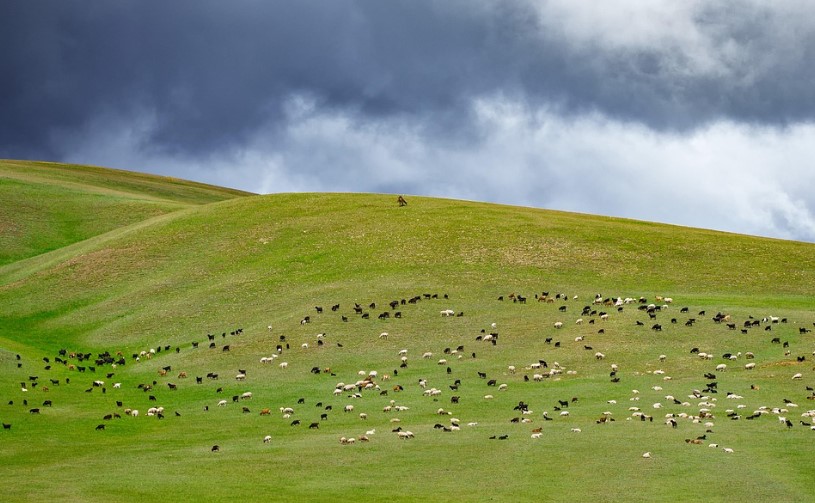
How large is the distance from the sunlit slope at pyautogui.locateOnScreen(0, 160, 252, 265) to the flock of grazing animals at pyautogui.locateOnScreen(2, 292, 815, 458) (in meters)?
48.9

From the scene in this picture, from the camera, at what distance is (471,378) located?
52.0 metres

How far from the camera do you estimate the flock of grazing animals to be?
1647 inches

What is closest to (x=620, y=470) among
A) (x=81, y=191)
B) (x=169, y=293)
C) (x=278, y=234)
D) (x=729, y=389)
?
(x=729, y=389)

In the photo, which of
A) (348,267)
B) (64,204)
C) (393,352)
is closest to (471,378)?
(393,352)

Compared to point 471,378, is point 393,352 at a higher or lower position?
higher

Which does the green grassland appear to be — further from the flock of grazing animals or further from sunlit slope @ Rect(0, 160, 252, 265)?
sunlit slope @ Rect(0, 160, 252, 265)

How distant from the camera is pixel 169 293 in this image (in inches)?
3174

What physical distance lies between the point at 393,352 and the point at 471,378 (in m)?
7.85

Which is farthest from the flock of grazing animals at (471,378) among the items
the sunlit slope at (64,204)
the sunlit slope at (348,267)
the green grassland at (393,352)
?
the sunlit slope at (64,204)

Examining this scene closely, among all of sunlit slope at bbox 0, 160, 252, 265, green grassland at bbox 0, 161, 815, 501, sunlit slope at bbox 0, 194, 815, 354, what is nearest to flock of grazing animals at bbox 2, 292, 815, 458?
green grassland at bbox 0, 161, 815, 501

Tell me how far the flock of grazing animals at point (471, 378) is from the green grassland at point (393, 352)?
0.25 meters

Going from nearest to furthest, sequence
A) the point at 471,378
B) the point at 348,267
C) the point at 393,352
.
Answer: the point at 471,378
the point at 393,352
the point at 348,267

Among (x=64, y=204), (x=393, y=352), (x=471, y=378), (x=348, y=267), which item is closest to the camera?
(x=471, y=378)

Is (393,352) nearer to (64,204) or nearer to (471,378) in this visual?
(471,378)
